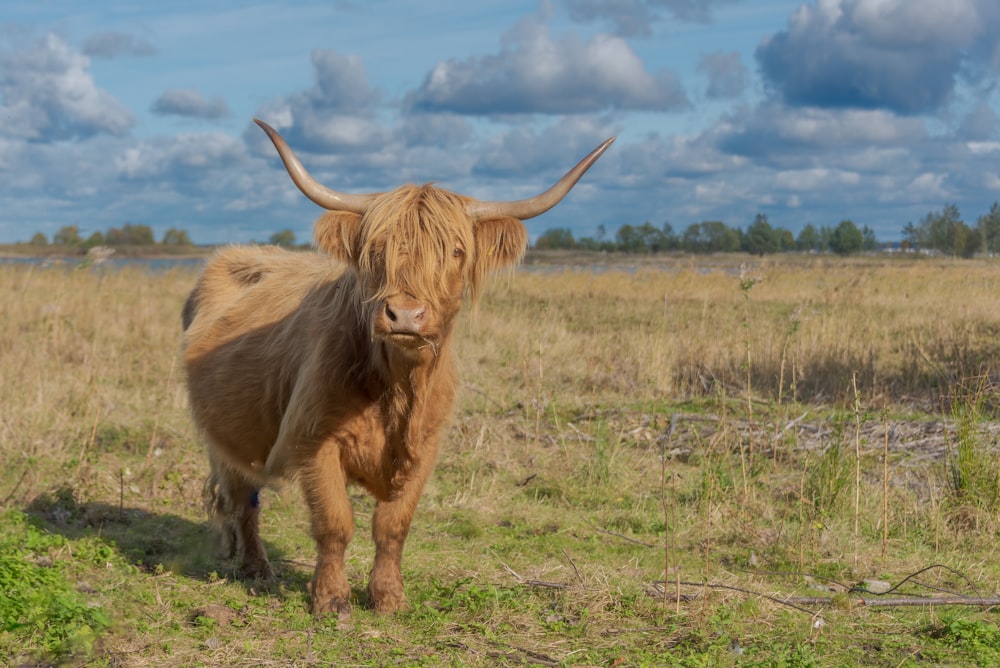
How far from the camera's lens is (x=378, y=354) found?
13.1ft

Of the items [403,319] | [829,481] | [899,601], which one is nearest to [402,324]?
[403,319]

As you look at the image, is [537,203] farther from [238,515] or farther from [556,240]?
[556,240]

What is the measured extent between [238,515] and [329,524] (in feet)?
4.15

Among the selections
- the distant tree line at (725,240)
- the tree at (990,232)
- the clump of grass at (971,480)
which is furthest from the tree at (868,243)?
the clump of grass at (971,480)

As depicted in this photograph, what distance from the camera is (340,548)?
4152 mm

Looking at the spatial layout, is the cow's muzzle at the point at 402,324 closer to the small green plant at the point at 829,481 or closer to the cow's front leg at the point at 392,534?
the cow's front leg at the point at 392,534

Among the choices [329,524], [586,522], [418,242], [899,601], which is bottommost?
[586,522]

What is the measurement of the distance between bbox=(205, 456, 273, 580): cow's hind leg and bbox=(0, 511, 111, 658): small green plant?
0.90m

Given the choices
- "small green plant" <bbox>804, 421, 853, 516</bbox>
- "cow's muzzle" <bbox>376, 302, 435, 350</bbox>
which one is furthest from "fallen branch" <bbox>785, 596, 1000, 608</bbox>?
"cow's muzzle" <bbox>376, 302, 435, 350</bbox>

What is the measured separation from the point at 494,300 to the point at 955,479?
1365cm

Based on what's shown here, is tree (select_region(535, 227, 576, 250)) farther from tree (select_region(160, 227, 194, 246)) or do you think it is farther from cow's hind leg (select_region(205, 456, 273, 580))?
cow's hind leg (select_region(205, 456, 273, 580))

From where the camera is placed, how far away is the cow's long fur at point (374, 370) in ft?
12.6

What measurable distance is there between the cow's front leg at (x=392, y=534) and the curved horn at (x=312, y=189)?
1.16 m

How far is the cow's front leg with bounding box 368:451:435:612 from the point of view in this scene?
4.23 meters
